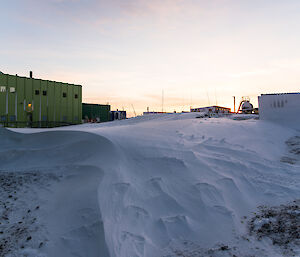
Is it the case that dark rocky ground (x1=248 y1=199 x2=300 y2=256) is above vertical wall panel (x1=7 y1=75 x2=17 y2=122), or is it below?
below

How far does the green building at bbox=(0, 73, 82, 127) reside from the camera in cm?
2181

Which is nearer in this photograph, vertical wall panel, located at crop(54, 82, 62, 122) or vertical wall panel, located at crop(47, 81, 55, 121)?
vertical wall panel, located at crop(47, 81, 55, 121)

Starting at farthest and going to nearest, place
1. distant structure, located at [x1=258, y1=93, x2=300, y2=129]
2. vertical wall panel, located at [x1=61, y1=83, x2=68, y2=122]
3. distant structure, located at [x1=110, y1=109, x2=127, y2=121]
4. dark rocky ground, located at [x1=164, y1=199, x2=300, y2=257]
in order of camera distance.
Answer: distant structure, located at [x1=110, y1=109, x2=127, y2=121] < vertical wall panel, located at [x1=61, y1=83, x2=68, y2=122] < distant structure, located at [x1=258, y1=93, x2=300, y2=129] < dark rocky ground, located at [x1=164, y1=199, x2=300, y2=257]

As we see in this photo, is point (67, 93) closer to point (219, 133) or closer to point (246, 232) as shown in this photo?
point (219, 133)

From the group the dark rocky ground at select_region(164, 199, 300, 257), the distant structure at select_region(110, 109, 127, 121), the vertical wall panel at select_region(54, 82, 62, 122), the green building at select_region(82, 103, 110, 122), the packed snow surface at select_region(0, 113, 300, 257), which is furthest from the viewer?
the distant structure at select_region(110, 109, 127, 121)

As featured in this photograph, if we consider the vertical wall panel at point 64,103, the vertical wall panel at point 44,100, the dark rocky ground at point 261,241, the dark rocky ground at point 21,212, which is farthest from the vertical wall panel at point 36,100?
the dark rocky ground at point 261,241

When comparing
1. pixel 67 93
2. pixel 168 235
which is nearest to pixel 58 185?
pixel 168 235

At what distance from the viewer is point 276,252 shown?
97.3 inches

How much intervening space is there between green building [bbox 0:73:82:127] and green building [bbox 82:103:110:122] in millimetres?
2970

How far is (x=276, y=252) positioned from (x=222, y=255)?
60 centimetres

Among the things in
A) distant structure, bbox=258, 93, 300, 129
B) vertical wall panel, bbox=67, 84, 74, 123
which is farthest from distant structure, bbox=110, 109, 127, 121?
distant structure, bbox=258, 93, 300, 129

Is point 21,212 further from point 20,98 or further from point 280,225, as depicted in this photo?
point 20,98

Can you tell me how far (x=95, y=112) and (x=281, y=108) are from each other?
83.5 ft

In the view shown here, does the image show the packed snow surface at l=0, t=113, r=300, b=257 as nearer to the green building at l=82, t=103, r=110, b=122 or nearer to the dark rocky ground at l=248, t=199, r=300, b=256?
the dark rocky ground at l=248, t=199, r=300, b=256
